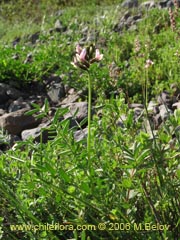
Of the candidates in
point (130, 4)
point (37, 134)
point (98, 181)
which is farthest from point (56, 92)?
point (130, 4)

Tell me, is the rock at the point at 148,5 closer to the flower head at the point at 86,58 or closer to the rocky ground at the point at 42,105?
the rocky ground at the point at 42,105

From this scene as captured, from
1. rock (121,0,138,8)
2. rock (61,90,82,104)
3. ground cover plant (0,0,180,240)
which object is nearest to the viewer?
ground cover plant (0,0,180,240)

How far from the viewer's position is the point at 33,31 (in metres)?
9.09

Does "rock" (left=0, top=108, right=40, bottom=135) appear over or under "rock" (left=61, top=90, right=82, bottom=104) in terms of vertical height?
under

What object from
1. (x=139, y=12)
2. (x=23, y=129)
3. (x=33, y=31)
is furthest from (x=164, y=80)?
(x=33, y=31)

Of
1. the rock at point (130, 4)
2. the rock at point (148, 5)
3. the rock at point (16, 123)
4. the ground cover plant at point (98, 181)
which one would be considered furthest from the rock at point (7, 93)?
the rock at point (130, 4)

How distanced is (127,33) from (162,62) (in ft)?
5.17

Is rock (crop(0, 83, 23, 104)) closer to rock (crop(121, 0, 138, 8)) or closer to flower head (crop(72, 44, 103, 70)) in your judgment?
flower head (crop(72, 44, 103, 70))

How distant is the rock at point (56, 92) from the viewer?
4.89 metres

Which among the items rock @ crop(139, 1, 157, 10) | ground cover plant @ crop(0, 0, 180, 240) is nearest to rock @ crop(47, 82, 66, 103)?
ground cover plant @ crop(0, 0, 180, 240)

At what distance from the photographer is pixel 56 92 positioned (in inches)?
194

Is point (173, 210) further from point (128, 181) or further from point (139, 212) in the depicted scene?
point (128, 181)

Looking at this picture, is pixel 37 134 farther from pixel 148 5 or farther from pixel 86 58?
pixel 148 5

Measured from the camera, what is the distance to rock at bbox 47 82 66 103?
16.0 ft
